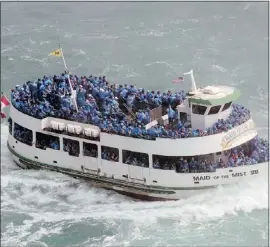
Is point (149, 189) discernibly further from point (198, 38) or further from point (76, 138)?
point (198, 38)

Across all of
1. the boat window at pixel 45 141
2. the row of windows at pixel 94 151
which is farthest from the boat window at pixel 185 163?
the boat window at pixel 45 141

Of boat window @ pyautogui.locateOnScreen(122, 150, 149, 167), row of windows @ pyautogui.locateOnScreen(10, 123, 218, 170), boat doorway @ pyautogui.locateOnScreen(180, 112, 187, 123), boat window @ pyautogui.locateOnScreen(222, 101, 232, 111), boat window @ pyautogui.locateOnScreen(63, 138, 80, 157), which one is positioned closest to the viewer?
row of windows @ pyautogui.locateOnScreen(10, 123, 218, 170)

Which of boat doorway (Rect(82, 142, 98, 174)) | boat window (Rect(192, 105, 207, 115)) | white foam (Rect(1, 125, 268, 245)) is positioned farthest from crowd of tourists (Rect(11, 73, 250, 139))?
white foam (Rect(1, 125, 268, 245))

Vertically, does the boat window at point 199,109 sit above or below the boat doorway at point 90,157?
above

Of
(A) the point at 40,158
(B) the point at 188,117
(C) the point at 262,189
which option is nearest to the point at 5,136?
(A) the point at 40,158

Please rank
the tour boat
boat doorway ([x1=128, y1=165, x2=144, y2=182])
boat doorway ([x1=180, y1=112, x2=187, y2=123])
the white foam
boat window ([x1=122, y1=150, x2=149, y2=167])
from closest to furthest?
the white foam → the tour boat → boat window ([x1=122, y1=150, x2=149, y2=167]) → boat doorway ([x1=128, y1=165, x2=144, y2=182]) → boat doorway ([x1=180, y1=112, x2=187, y2=123])

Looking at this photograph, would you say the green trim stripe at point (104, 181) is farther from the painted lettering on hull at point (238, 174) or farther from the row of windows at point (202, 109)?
the row of windows at point (202, 109)

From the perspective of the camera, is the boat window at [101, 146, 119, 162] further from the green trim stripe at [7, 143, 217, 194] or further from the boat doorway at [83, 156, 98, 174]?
the green trim stripe at [7, 143, 217, 194]
